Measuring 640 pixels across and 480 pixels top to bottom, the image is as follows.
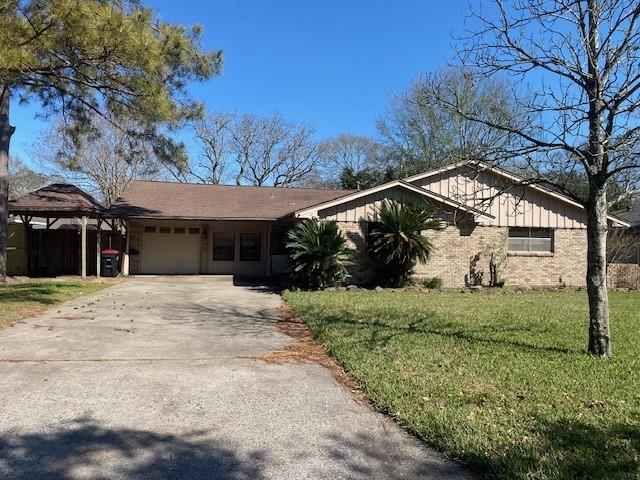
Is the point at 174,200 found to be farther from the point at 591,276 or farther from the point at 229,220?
the point at 591,276

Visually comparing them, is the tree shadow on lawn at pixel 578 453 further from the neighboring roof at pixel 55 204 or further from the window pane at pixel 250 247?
the window pane at pixel 250 247

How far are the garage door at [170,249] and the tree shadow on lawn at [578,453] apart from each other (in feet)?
60.2

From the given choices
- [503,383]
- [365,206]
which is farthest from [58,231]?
[503,383]

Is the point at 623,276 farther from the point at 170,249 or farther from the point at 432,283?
the point at 170,249

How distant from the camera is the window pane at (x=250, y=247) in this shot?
2152 cm

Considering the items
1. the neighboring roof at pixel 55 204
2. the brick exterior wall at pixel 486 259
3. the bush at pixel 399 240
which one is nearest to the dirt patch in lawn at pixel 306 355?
the bush at pixel 399 240

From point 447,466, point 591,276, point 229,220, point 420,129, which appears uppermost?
point 420,129

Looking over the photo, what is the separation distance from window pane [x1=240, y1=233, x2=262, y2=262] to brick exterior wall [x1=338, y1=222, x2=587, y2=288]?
631 centimetres

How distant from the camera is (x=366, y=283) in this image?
16.6 m

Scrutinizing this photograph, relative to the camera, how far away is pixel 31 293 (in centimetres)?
1316

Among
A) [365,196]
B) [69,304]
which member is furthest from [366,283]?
[69,304]

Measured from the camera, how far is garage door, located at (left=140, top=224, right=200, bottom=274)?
20.7m

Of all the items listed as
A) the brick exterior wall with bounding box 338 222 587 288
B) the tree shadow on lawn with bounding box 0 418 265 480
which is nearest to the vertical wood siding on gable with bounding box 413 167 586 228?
the brick exterior wall with bounding box 338 222 587 288

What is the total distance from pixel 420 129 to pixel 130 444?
29723 mm
